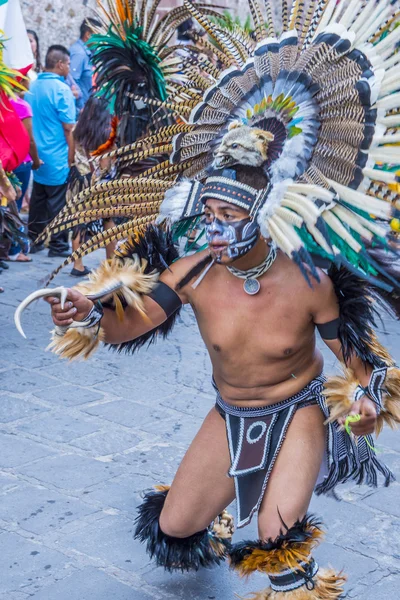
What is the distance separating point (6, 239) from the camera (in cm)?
580

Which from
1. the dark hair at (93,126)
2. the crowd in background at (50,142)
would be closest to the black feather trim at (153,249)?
the dark hair at (93,126)

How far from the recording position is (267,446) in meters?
2.91

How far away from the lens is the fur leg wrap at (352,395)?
2.69m

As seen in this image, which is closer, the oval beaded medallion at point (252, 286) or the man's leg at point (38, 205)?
the oval beaded medallion at point (252, 286)

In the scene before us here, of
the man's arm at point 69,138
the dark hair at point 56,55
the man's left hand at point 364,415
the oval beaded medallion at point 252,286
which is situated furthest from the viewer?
the man's arm at point 69,138

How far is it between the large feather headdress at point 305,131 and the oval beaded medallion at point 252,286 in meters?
0.24

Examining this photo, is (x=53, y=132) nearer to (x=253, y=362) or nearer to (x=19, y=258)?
(x=19, y=258)

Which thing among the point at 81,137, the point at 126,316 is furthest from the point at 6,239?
Answer: the point at 126,316

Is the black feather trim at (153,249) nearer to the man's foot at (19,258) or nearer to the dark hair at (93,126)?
the dark hair at (93,126)

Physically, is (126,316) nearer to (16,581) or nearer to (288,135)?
(288,135)

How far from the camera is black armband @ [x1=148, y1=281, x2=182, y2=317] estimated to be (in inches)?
115

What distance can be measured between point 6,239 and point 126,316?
10.2 feet

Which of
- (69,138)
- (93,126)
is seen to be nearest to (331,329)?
(93,126)

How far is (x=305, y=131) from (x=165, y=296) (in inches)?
28.6
